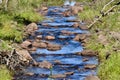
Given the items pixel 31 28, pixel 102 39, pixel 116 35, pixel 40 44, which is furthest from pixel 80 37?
pixel 31 28

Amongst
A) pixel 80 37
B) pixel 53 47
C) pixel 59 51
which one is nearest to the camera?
pixel 59 51

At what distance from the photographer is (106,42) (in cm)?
2006

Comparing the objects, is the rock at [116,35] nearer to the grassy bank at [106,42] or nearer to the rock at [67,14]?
the grassy bank at [106,42]

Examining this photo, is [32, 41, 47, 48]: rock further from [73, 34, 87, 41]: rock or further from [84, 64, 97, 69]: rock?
[84, 64, 97, 69]: rock

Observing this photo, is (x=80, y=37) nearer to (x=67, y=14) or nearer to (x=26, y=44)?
(x=26, y=44)

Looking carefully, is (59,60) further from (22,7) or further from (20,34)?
(22,7)

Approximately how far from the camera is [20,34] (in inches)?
897

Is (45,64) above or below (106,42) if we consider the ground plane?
below

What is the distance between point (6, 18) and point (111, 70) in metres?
12.9

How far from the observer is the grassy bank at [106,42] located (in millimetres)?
14602

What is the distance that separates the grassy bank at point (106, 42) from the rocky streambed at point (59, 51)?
19.1 inches

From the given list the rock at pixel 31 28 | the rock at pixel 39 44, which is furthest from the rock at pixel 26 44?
the rock at pixel 31 28

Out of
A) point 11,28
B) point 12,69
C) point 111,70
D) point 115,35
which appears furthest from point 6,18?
point 111,70

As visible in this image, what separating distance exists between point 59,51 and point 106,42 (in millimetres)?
2571
